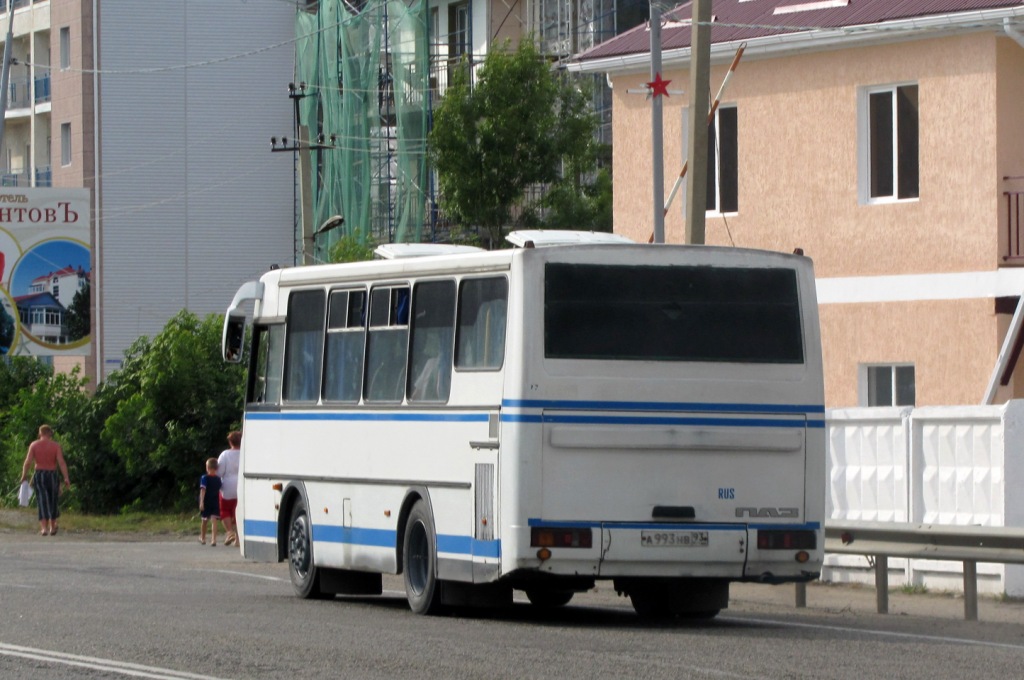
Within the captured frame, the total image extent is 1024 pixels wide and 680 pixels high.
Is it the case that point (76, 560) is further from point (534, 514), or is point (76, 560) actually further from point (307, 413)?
point (534, 514)

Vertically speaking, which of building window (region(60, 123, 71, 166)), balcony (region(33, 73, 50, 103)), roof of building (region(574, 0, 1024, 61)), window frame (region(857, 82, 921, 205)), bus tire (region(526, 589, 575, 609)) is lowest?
bus tire (region(526, 589, 575, 609))

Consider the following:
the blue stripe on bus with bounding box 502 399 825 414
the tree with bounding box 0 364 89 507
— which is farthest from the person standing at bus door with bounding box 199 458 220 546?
the blue stripe on bus with bounding box 502 399 825 414

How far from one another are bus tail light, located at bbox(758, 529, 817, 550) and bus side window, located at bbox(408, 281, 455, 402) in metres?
2.72

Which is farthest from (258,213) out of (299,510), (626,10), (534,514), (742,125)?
(534,514)

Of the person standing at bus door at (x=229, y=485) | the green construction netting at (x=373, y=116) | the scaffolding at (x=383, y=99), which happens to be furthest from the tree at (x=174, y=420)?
the green construction netting at (x=373, y=116)

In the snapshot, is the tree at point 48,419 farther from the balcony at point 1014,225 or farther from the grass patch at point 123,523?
the balcony at point 1014,225

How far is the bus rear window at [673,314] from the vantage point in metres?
14.9

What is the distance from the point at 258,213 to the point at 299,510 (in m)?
48.3

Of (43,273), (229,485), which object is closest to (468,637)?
(229,485)

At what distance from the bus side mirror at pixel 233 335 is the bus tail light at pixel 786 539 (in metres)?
6.39

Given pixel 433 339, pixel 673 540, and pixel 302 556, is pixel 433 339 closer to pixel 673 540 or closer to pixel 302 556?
pixel 673 540

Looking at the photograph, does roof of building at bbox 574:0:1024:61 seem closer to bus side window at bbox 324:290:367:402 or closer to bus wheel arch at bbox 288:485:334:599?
bus side window at bbox 324:290:367:402

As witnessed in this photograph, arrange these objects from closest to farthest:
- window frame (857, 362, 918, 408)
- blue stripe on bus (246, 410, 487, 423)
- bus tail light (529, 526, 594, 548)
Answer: bus tail light (529, 526, 594, 548) < blue stripe on bus (246, 410, 487, 423) < window frame (857, 362, 918, 408)

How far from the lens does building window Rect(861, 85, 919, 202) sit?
2650 centimetres
